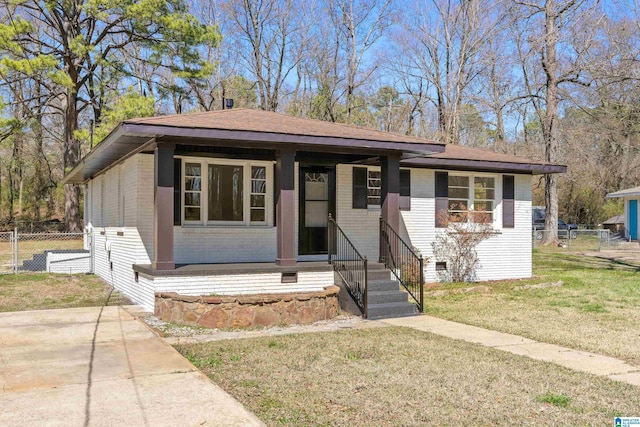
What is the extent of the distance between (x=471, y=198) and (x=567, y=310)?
15.0 ft

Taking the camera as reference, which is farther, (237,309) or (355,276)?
(355,276)

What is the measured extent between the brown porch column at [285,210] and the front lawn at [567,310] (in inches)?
111

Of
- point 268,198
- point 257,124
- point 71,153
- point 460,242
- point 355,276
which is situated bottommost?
point 355,276

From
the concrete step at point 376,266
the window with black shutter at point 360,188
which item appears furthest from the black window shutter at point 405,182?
the concrete step at point 376,266

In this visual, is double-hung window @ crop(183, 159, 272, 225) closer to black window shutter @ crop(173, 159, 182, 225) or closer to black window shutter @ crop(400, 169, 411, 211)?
black window shutter @ crop(173, 159, 182, 225)

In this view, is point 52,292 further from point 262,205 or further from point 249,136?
point 249,136

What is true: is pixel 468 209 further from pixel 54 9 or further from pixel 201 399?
pixel 54 9

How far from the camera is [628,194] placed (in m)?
29.2

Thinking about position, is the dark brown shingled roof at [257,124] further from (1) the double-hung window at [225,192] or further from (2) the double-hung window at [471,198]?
(2) the double-hung window at [471,198]

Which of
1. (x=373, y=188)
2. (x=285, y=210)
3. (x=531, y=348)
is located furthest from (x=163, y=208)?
(x=531, y=348)

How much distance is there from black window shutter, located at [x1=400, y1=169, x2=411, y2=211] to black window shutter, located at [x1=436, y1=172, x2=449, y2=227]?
2.69ft

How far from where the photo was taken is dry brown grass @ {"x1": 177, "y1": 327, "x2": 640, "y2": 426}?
4.85 m

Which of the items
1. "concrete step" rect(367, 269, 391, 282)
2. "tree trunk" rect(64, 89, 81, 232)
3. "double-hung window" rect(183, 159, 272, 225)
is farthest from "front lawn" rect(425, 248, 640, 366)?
"tree trunk" rect(64, 89, 81, 232)

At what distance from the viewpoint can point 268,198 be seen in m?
12.0
